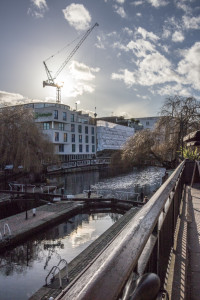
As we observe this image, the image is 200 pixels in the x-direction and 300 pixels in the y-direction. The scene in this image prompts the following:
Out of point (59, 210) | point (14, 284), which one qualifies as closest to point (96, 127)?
point (59, 210)

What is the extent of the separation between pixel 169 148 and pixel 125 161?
5.69 metres

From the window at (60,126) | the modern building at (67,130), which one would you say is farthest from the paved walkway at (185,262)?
the window at (60,126)

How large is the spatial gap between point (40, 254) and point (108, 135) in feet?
222

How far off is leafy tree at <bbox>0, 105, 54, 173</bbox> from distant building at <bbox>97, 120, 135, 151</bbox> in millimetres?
41931

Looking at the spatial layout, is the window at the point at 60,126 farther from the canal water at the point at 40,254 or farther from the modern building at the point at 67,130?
the canal water at the point at 40,254

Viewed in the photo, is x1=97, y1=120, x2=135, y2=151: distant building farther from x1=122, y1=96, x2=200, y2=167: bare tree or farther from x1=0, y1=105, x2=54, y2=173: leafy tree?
x1=122, y1=96, x2=200, y2=167: bare tree

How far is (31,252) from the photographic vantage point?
15125 millimetres

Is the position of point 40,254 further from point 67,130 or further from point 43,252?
point 67,130

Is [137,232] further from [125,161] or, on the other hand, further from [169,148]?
[125,161]

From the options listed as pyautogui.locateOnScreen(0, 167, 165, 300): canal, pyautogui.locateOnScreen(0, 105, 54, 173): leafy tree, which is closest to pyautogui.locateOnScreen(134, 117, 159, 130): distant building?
pyautogui.locateOnScreen(0, 105, 54, 173): leafy tree

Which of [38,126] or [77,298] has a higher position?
[38,126]

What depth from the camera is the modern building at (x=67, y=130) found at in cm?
5709

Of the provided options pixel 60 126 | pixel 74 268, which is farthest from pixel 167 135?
pixel 60 126

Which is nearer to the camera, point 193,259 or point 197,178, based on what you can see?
point 193,259
